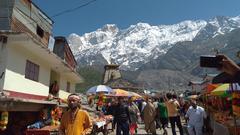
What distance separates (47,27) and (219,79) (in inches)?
553

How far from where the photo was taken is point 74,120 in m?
5.89

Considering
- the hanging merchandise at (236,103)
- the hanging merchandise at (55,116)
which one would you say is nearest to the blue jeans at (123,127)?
the hanging merchandise at (55,116)

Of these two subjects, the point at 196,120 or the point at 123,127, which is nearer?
the point at 196,120

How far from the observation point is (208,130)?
43.2 ft

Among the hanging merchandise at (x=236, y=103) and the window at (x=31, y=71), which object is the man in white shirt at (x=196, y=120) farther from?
the window at (x=31, y=71)

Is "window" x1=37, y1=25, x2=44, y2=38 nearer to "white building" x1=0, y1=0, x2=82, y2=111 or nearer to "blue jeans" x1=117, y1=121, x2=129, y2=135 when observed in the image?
"white building" x1=0, y1=0, x2=82, y2=111

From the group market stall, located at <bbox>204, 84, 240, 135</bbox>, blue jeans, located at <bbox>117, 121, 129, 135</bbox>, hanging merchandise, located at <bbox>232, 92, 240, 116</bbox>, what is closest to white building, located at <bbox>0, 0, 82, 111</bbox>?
blue jeans, located at <bbox>117, 121, 129, 135</bbox>

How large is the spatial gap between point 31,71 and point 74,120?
32.8 feet

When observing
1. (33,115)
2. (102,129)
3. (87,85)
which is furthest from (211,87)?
(87,85)

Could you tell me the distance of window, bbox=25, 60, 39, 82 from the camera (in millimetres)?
14578

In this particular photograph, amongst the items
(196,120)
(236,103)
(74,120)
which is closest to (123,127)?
(196,120)

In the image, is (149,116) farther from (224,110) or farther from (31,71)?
(31,71)

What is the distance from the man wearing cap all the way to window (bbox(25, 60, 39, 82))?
9013 mm

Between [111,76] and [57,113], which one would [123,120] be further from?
[111,76]
